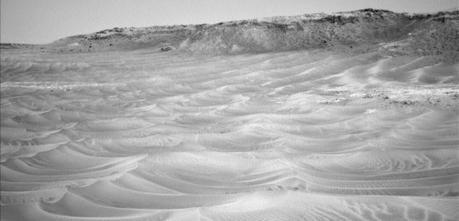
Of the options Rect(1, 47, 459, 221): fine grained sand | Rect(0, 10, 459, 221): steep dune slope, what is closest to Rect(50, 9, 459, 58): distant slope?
Rect(0, 10, 459, 221): steep dune slope

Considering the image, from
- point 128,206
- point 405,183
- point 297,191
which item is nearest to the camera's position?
point 128,206

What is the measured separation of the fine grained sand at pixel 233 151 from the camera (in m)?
1.70

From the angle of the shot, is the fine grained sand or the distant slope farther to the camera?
the distant slope

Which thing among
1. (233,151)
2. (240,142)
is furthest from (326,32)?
(233,151)

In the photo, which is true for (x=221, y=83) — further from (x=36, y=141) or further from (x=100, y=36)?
(x=100, y=36)

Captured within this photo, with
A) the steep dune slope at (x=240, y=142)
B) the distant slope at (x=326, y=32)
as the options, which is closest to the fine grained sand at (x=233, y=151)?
the steep dune slope at (x=240, y=142)

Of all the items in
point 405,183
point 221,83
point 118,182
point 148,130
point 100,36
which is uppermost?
point 100,36

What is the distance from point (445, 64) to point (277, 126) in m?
4.50

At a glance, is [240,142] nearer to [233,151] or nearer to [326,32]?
[233,151]

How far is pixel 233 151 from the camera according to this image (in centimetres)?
263

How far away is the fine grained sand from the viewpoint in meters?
1.70

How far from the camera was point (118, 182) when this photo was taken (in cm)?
197

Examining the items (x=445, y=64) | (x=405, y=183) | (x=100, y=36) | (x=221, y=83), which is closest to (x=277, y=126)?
(x=405, y=183)

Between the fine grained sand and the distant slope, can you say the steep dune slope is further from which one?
the distant slope
